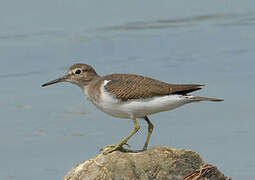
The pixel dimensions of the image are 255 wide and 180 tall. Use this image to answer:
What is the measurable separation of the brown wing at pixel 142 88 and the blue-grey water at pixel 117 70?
2.03 meters

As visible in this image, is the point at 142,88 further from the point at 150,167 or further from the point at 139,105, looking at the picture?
the point at 150,167

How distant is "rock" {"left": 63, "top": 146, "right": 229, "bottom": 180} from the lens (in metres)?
11.6

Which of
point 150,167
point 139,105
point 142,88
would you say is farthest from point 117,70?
point 150,167

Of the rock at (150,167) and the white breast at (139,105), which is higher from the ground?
the white breast at (139,105)

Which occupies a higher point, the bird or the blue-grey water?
the bird

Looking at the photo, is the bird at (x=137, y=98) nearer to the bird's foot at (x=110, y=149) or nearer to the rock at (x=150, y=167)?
the bird's foot at (x=110, y=149)

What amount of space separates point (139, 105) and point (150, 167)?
1.29 m

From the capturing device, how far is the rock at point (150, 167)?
38.0ft

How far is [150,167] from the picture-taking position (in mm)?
11641

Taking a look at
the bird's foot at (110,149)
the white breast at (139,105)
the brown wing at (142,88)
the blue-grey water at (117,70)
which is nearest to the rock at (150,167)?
the bird's foot at (110,149)

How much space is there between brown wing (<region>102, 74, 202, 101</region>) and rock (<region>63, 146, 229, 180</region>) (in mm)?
1104

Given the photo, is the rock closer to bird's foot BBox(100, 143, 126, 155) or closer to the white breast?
bird's foot BBox(100, 143, 126, 155)

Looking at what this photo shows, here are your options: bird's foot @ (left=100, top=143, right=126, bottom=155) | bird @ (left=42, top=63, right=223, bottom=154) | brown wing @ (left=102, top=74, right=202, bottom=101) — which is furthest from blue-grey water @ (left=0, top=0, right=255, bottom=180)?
brown wing @ (left=102, top=74, right=202, bottom=101)

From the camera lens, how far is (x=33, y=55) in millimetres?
20406
